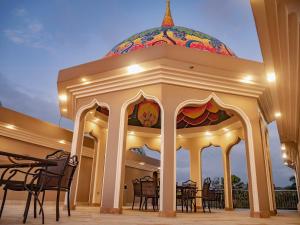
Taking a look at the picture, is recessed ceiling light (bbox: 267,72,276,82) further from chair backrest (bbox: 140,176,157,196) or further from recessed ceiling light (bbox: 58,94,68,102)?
recessed ceiling light (bbox: 58,94,68,102)

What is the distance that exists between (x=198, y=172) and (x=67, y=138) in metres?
5.83

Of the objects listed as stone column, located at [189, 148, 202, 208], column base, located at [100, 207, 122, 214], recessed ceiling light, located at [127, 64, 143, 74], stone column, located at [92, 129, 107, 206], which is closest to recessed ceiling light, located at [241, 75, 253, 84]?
recessed ceiling light, located at [127, 64, 143, 74]

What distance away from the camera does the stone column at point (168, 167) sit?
17.2ft

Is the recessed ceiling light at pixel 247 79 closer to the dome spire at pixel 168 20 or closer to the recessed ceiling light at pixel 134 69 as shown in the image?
the recessed ceiling light at pixel 134 69

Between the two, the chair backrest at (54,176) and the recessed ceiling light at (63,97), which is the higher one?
the recessed ceiling light at (63,97)

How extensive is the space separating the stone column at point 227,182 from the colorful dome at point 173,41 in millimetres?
4288

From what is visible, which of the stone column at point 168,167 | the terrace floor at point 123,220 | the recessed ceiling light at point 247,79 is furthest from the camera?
the recessed ceiling light at point 247,79

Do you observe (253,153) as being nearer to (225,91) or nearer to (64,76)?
(225,91)

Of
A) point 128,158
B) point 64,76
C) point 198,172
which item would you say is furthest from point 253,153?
point 128,158

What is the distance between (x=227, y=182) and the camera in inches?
389

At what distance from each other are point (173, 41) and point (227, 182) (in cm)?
589

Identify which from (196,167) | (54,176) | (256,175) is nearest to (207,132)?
(196,167)

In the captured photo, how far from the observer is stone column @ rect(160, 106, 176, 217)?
523cm

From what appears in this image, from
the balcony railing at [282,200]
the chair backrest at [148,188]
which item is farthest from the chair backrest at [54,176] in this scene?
the balcony railing at [282,200]
